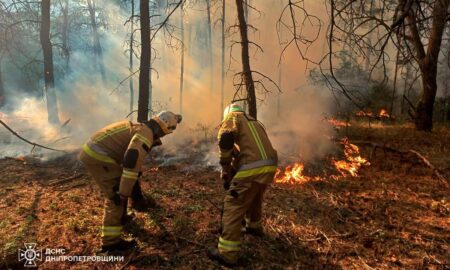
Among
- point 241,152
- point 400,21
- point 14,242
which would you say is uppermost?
point 400,21

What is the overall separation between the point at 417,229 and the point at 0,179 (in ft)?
30.0

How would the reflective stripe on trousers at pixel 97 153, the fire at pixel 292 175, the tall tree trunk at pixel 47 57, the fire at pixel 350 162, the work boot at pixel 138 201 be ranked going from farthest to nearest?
1. the tall tree trunk at pixel 47 57
2. the fire at pixel 350 162
3. the fire at pixel 292 175
4. the work boot at pixel 138 201
5. the reflective stripe on trousers at pixel 97 153

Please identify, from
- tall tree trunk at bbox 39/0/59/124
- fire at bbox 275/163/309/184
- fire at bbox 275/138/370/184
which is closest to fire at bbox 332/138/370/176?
fire at bbox 275/138/370/184

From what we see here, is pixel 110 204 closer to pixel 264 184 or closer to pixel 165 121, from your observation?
pixel 165 121

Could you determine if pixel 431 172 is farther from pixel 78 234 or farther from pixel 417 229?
pixel 78 234

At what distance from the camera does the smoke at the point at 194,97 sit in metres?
11.6

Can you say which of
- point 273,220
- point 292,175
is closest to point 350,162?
point 292,175

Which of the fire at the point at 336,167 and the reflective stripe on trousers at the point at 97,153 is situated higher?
the reflective stripe on trousers at the point at 97,153

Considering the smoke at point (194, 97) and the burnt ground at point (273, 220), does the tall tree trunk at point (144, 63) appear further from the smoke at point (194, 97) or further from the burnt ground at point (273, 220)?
the burnt ground at point (273, 220)

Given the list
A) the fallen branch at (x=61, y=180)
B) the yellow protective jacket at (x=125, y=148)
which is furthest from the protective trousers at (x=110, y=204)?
the fallen branch at (x=61, y=180)

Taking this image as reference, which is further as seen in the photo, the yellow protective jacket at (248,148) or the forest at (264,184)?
the yellow protective jacket at (248,148)

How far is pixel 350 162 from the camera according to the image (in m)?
9.26

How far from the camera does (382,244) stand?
5.00 m

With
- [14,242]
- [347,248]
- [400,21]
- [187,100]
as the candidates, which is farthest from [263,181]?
[187,100]
